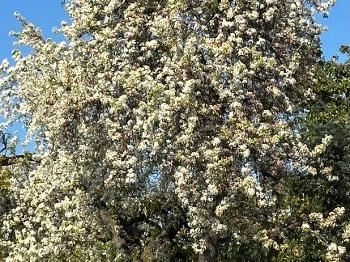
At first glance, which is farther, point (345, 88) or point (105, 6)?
point (345, 88)

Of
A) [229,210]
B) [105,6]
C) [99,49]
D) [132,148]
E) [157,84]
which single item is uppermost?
[105,6]

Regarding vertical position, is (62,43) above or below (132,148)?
above

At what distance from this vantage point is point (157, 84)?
15.6m

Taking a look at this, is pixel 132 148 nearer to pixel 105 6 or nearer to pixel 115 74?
pixel 115 74

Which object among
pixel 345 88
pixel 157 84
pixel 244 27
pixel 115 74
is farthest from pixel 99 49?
pixel 345 88

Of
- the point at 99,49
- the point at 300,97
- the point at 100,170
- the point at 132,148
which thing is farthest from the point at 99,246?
the point at 300,97

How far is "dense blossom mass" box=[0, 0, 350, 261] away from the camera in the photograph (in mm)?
15641

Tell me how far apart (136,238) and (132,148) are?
18.2 ft

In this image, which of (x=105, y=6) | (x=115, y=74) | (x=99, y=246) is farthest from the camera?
(x=99, y=246)

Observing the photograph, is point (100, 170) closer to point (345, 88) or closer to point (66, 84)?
point (66, 84)

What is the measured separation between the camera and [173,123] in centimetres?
1555

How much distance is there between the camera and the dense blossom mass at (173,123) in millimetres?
15641

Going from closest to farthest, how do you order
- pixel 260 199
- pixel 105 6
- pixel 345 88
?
1. pixel 260 199
2. pixel 105 6
3. pixel 345 88

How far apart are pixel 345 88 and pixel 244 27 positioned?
16.6 metres
